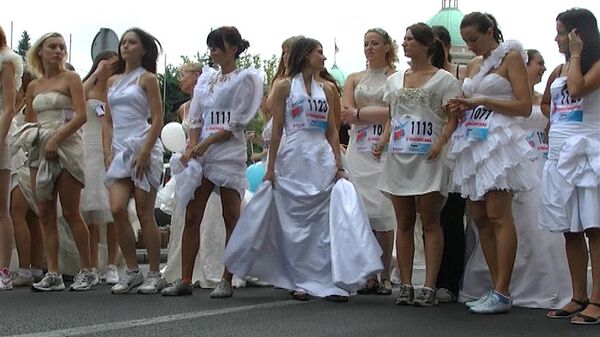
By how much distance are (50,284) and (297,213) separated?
1.94 m

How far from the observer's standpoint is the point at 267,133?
8.65m

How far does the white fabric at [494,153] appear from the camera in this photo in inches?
267

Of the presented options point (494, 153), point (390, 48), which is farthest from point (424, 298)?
point (390, 48)

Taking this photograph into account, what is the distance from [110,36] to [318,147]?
607 cm

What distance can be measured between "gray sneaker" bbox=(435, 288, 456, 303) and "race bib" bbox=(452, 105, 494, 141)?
1213 mm

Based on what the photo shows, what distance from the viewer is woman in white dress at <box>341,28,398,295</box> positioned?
8.38m

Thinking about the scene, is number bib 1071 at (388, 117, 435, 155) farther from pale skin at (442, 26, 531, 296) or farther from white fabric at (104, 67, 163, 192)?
white fabric at (104, 67, 163, 192)

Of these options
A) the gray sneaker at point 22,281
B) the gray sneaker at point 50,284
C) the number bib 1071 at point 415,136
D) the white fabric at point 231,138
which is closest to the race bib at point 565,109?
the number bib 1071 at point 415,136

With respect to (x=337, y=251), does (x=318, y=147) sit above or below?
above

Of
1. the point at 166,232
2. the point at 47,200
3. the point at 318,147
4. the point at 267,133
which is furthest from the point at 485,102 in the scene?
the point at 166,232

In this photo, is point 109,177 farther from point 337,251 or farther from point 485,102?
point 485,102

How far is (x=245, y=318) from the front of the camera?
6.20 metres

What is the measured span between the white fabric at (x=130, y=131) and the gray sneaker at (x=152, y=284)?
0.64m

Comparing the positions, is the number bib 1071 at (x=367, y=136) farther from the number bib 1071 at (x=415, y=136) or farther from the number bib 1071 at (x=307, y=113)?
the number bib 1071 at (x=415, y=136)
